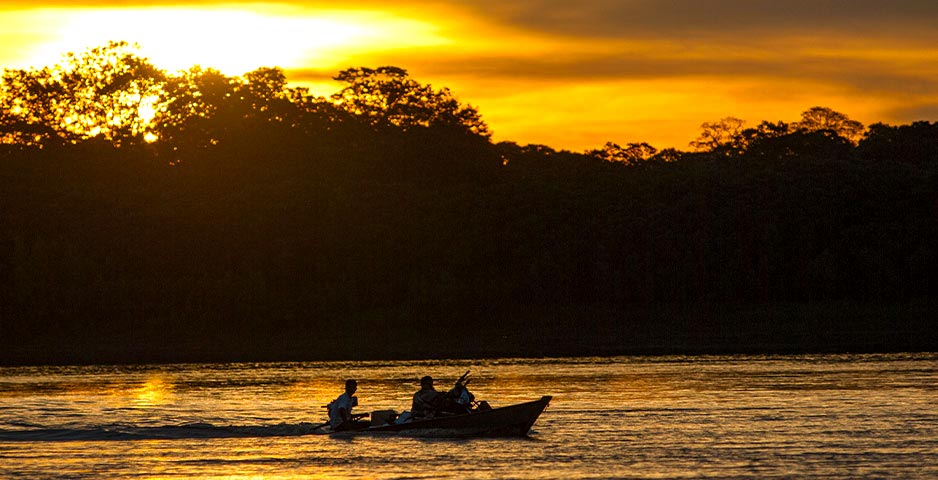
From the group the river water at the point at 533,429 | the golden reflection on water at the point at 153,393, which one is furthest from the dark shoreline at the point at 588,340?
the golden reflection on water at the point at 153,393

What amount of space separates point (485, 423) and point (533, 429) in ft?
6.34

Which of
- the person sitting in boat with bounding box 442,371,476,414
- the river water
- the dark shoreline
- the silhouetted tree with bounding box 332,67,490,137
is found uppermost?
the silhouetted tree with bounding box 332,67,490,137

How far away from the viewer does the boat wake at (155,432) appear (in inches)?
1494

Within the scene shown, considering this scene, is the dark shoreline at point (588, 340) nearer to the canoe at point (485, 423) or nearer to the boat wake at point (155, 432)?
A: the boat wake at point (155, 432)

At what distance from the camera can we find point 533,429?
37844 mm

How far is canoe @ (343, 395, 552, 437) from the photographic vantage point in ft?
118

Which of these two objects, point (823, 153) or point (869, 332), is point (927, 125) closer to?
point (823, 153)

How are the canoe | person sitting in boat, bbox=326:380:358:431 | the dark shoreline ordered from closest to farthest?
the canoe → person sitting in boat, bbox=326:380:358:431 → the dark shoreline

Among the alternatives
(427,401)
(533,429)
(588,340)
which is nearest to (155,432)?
(427,401)

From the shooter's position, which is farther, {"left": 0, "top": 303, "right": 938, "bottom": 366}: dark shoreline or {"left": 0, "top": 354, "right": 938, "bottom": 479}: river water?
{"left": 0, "top": 303, "right": 938, "bottom": 366}: dark shoreline

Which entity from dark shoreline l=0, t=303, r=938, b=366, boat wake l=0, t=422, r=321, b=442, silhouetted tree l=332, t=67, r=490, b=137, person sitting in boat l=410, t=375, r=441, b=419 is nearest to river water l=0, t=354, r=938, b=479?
boat wake l=0, t=422, r=321, b=442

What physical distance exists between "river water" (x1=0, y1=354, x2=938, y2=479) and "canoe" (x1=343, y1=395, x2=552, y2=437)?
48cm

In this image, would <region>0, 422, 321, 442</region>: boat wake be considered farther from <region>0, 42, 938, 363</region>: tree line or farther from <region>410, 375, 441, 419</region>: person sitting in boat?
<region>0, 42, 938, 363</region>: tree line

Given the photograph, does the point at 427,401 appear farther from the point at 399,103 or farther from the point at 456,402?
the point at 399,103
